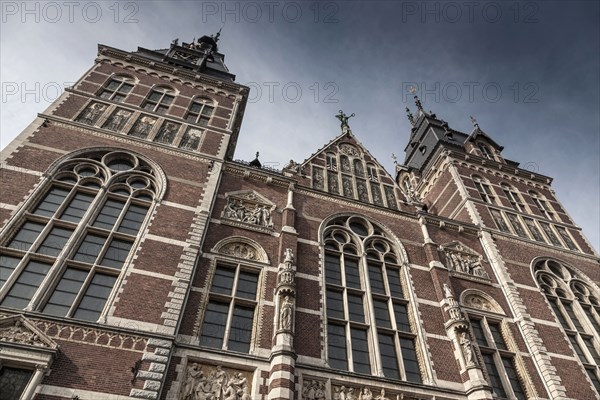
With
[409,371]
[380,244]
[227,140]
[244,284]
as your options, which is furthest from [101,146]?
[409,371]

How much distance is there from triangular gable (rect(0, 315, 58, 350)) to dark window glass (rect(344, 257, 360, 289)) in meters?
8.71

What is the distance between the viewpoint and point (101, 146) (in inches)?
584

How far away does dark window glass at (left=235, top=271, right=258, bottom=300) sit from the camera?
12.2 metres

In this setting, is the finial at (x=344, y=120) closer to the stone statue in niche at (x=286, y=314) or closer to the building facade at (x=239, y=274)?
the building facade at (x=239, y=274)

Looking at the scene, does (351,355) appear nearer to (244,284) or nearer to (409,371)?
(409,371)

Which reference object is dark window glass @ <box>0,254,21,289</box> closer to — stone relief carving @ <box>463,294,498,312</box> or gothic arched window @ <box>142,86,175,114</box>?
gothic arched window @ <box>142,86,175,114</box>

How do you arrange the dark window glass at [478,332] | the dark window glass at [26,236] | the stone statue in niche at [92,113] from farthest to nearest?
the stone statue in niche at [92,113]
the dark window glass at [478,332]
the dark window glass at [26,236]

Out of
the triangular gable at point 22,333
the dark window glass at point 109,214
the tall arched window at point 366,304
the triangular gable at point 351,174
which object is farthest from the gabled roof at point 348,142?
the triangular gable at point 22,333

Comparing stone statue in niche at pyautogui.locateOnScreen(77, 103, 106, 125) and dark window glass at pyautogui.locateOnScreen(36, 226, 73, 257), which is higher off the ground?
stone statue in niche at pyautogui.locateOnScreen(77, 103, 106, 125)

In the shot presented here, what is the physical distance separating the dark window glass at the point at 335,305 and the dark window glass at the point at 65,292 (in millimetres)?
6934

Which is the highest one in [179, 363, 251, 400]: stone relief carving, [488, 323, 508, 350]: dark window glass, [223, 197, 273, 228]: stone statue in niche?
[223, 197, 273, 228]: stone statue in niche

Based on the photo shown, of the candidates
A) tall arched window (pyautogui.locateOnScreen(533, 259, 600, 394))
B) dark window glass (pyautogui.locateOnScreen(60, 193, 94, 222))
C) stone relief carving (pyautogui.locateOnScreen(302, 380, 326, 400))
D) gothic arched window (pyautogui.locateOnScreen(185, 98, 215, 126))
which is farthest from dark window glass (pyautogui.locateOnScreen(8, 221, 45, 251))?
tall arched window (pyautogui.locateOnScreen(533, 259, 600, 394))

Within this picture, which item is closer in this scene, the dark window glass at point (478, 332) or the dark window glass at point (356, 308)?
the dark window glass at point (356, 308)

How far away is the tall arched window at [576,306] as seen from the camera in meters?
14.6
